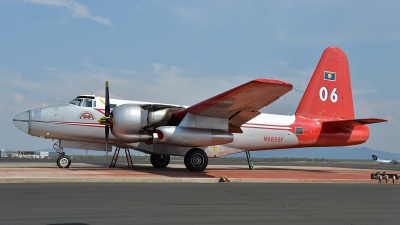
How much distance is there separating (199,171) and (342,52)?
11049 millimetres

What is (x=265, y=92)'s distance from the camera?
15.3 meters

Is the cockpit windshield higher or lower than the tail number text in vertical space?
higher

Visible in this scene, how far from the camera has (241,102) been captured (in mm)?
16688

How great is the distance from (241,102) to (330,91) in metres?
8.26

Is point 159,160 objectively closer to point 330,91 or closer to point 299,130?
point 299,130

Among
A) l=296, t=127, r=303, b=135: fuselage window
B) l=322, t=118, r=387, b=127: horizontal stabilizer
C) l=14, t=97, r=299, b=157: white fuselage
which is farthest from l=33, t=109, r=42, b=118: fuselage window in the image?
l=322, t=118, r=387, b=127: horizontal stabilizer

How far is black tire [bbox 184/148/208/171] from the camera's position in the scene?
59.5 ft

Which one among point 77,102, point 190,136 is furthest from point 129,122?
point 77,102

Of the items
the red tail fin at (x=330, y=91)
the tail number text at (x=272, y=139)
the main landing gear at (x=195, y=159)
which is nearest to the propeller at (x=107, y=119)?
the main landing gear at (x=195, y=159)
